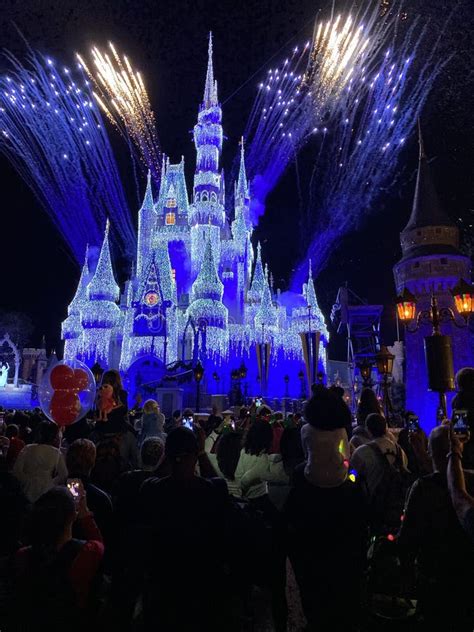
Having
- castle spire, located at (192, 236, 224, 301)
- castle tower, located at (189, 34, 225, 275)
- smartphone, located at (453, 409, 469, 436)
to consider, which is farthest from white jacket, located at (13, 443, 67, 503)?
castle tower, located at (189, 34, 225, 275)

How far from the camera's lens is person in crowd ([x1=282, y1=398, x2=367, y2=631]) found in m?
3.13

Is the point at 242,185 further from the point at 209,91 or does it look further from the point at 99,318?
the point at 99,318

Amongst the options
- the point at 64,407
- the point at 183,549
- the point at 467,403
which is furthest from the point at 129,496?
A: the point at 64,407

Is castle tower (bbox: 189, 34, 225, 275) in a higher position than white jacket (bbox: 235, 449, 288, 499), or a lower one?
higher

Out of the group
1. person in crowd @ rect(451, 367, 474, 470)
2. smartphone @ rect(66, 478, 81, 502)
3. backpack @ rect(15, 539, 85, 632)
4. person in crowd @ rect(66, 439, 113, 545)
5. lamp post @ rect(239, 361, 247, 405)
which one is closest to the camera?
backpack @ rect(15, 539, 85, 632)

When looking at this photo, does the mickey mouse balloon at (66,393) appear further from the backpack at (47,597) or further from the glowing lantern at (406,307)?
the glowing lantern at (406,307)

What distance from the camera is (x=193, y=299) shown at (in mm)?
44500

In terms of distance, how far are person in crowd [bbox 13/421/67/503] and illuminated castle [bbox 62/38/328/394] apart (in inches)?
1343

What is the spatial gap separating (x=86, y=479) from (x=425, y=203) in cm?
3791

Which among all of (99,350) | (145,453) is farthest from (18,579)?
(99,350)

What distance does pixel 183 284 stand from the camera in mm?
50125

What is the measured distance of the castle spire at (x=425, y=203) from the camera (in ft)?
118

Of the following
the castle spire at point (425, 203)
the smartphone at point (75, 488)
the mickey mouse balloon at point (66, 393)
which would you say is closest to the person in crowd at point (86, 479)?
the smartphone at point (75, 488)

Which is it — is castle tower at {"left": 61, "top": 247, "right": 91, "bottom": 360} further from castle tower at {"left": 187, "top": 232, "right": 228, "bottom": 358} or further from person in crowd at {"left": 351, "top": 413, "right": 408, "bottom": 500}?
person in crowd at {"left": 351, "top": 413, "right": 408, "bottom": 500}
